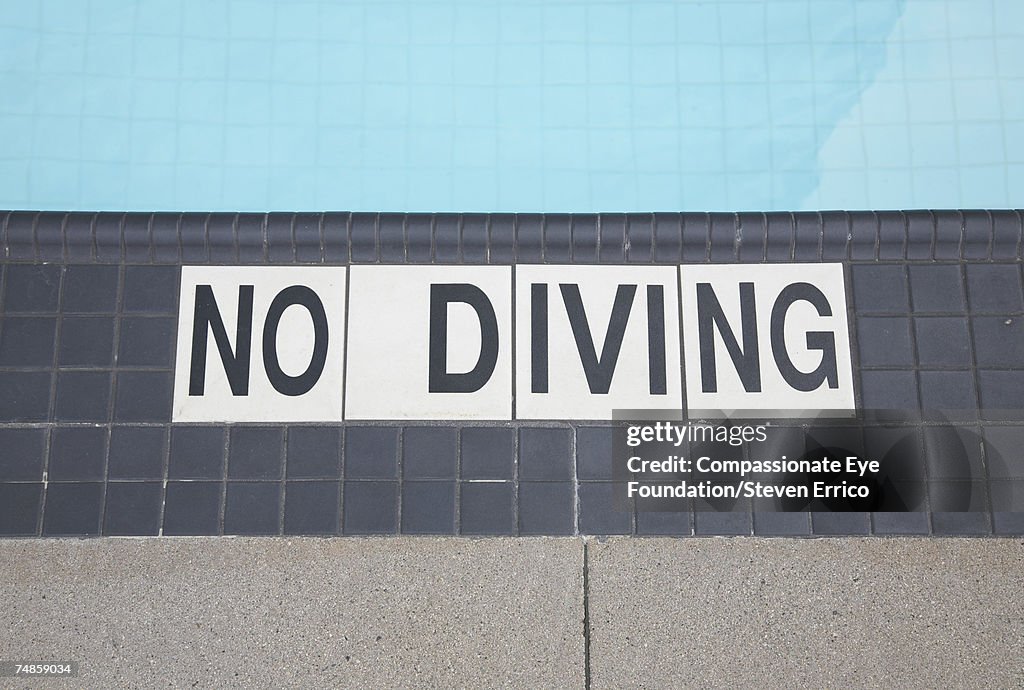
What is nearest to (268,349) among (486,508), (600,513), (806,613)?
(486,508)

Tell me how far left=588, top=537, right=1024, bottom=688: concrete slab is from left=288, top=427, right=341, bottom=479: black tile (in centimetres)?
92

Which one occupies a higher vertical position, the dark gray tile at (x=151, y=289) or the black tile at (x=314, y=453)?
the dark gray tile at (x=151, y=289)

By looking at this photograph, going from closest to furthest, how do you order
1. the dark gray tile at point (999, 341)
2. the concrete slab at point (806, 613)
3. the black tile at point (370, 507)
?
the concrete slab at point (806, 613), the black tile at point (370, 507), the dark gray tile at point (999, 341)

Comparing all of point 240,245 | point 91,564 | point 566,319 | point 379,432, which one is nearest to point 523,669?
point 379,432

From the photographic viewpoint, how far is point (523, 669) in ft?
8.13

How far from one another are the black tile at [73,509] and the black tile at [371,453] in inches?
33.5

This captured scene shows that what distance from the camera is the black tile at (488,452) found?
2.61 metres

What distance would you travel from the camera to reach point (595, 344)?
2.69 meters

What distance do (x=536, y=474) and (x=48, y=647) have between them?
1.70 m

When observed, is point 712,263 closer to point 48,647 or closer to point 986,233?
point 986,233

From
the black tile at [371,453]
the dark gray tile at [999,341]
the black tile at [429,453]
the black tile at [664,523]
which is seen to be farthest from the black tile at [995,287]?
the black tile at [371,453]

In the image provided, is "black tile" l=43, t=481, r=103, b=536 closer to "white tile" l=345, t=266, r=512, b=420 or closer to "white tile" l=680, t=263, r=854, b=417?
"white tile" l=345, t=266, r=512, b=420

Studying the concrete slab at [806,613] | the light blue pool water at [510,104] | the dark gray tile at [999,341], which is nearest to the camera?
the concrete slab at [806,613]

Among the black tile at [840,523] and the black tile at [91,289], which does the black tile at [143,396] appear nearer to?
the black tile at [91,289]
